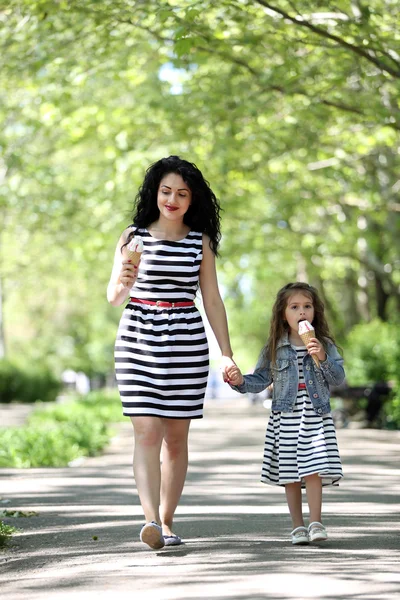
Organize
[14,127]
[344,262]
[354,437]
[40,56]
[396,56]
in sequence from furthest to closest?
[344,262]
[14,127]
[354,437]
[40,56]
[396,56]

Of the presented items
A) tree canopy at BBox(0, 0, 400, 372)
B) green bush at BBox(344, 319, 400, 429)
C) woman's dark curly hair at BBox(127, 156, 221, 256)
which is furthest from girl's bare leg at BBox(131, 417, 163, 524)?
green bush at BBox(344, 319, 400, 429)

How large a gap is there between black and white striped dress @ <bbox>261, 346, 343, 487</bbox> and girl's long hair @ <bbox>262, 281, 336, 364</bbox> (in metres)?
0.15

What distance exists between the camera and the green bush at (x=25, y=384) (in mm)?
35688

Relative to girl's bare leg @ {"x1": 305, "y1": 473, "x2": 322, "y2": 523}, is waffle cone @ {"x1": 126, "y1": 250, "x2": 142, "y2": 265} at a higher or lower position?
higher

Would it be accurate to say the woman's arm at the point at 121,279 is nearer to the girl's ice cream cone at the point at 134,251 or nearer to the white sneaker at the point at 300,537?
the girl's ice cream cone at the point at 134,251

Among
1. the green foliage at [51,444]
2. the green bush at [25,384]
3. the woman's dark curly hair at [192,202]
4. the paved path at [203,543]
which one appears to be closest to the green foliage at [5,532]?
the paved path at [203,543]

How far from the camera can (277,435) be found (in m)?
6.85

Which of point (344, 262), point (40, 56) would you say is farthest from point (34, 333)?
point (40, 56)

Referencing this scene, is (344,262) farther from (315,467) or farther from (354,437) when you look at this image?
(315,467)

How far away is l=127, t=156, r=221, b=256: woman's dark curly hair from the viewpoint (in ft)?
22.3

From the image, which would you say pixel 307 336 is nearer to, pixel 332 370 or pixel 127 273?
pixel 332 370

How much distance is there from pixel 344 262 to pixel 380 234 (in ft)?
19.5

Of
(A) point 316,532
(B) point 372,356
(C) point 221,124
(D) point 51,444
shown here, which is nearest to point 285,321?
(A) point 316,532

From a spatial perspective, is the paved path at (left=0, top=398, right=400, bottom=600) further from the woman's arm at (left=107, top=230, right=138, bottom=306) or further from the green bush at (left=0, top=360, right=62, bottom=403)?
the green bush at (left=0, top=360, right=62, bottom=403)
